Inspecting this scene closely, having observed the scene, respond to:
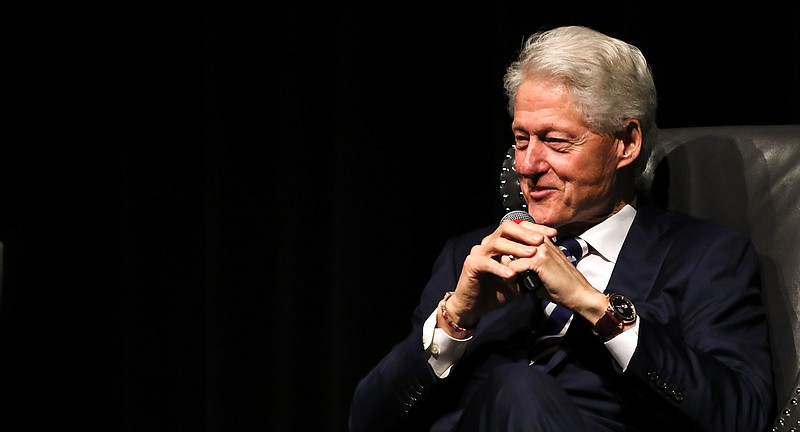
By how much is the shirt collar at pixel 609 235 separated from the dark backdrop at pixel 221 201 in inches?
35.3

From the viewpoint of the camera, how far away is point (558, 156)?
1.73 m

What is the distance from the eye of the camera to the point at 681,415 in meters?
1.55

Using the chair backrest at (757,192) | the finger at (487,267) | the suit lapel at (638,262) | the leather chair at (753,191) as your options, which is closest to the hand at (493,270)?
the finger at (487,267)

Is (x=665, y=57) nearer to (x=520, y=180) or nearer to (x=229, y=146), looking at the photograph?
(x=520, y=180)

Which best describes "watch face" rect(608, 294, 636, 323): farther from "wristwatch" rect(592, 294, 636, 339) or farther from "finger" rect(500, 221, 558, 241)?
"finger" rect(500, 221, 558, 241)

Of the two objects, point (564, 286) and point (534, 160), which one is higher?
point (534, 160)

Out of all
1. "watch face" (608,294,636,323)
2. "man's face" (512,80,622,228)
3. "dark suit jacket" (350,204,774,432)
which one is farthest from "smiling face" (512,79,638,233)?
"watch face" (608,294,636,323)

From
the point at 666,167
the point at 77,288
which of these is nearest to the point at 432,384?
the point at 666,167

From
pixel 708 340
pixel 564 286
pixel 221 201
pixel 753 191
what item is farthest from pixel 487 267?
pixel 221 201

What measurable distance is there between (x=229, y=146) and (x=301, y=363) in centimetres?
65

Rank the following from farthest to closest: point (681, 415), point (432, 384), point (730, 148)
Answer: point (730, 148)
point (432, 384)
point (681, 415)

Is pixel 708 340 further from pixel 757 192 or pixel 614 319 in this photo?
pixel 757 192

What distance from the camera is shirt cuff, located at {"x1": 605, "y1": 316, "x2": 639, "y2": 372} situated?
5.05 ft

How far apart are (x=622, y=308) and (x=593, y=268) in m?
0.24
